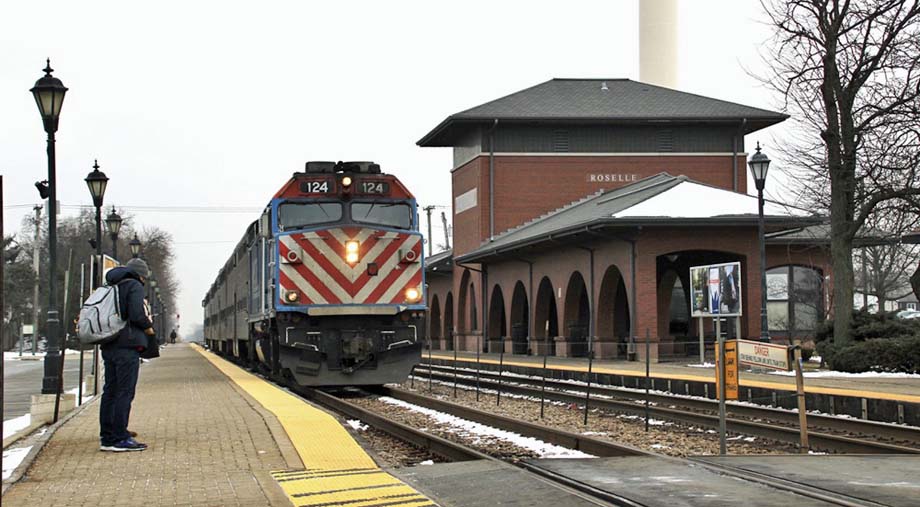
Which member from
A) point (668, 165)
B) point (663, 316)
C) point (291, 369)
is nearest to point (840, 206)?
point (663, 316)

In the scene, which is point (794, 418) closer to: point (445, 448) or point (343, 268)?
point (445, 448)

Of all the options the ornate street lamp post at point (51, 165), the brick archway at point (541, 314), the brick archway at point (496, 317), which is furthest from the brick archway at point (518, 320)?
the ornate street lamp post at point (51, 165)

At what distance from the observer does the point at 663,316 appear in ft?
133

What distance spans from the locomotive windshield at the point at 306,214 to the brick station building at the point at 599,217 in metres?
16.0

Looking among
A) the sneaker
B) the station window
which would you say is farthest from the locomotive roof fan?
the station window

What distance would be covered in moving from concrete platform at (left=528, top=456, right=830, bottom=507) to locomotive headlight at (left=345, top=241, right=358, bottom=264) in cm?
1067

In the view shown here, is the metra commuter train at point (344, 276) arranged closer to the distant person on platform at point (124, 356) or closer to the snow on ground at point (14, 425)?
the snow on ground at point (14, 425)

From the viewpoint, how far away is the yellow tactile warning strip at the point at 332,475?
787 cm

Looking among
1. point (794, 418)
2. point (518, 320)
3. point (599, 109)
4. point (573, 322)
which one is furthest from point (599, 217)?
point (599, 109)

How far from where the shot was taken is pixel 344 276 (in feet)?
64.8

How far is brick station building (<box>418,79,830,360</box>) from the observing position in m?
36.3

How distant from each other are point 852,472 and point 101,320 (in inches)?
271

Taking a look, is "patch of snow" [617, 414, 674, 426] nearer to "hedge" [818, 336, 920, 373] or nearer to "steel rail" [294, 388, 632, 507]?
"steel rail" [294, 388, 632, 507]

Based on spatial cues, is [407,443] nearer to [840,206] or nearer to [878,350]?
[878,350]
